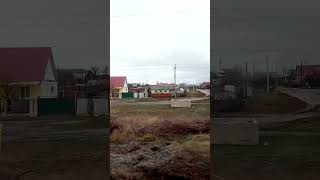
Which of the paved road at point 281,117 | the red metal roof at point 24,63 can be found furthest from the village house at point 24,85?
the paved road at point 281,117

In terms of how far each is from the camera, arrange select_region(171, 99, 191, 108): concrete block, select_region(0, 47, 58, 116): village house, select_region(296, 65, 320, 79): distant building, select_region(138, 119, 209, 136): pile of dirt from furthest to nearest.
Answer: select_region(171, 99, 191, 108): concrete block, select_region(138, 119, 209, 136): pile of dirt, select_region(0, 47, 58, 116): village house, select_region(296, 65, 320, 79): distant building

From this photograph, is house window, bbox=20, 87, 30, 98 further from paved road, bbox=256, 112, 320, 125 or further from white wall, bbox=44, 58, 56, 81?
paved road, bbox=256, 112, 320, 125

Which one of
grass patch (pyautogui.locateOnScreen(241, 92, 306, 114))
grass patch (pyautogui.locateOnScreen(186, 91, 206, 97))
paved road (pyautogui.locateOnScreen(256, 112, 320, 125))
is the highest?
grass patch (pyautogui.locateOnScreen(186, 91, 206, 97))

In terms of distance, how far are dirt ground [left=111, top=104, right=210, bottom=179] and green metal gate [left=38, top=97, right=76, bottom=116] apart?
2.52m

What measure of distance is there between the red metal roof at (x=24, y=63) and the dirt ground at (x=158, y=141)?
290cm

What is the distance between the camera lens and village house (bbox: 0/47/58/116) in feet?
17.7

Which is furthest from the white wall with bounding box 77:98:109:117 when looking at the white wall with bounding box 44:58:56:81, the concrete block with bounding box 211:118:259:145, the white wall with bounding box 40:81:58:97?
the concrete block with bounding box 211:118:259:145

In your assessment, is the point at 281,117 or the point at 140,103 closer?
the point at 281,117

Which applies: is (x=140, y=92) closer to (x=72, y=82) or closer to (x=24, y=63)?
(x=72, y=82)

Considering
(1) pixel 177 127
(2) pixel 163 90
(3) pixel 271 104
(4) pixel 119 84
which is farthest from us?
(2) pixel 163 90

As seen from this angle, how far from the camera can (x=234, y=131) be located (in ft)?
17.3

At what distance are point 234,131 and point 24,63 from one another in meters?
2.80

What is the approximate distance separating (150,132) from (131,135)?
500 millimetres

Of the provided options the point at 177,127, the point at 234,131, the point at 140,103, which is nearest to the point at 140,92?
the point at 140,103
